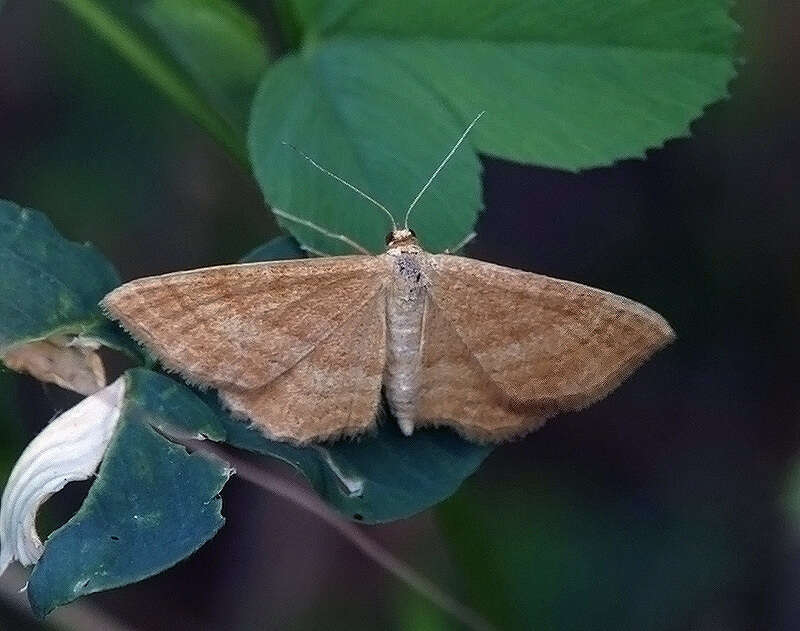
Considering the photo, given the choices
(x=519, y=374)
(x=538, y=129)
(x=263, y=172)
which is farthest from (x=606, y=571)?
(x=263, y=172)

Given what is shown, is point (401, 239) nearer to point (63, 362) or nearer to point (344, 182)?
point (344, 182)

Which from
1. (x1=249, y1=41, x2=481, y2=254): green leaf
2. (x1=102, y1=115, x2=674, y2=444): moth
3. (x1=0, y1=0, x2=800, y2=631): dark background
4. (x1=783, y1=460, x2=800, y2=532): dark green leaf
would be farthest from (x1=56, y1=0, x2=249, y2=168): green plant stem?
(x1=783, y1=460, x2=800, y2=532): dark green leaf

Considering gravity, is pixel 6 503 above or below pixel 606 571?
above

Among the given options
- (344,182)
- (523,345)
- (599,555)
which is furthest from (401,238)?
(599,555)

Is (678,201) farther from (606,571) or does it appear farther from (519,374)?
(519,374)

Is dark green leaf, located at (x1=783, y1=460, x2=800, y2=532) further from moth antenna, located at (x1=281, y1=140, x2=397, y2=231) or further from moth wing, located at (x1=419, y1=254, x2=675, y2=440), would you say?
moth antenna, located at (x1=281, y1=140, x2=397, y2=231)

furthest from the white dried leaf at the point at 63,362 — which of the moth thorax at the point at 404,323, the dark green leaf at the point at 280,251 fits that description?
the moth thorax at the point at 404,323

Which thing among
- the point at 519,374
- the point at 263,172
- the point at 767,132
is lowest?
the point at 767,132
